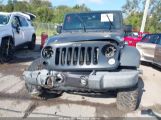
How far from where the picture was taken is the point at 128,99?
239 inches

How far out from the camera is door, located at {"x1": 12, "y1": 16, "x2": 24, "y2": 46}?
11.7 metres

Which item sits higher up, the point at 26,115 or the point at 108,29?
the point at 108,29

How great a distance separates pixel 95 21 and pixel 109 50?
2.23m

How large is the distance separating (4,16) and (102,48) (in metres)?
6.90

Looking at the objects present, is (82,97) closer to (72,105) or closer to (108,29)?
(72,105)

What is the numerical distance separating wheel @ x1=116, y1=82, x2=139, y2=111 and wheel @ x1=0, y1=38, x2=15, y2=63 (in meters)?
5.73

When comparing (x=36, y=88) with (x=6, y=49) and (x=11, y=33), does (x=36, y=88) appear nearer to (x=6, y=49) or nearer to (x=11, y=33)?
(x=6, y=49)

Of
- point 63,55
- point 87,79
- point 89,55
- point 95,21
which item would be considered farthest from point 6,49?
point 87,79

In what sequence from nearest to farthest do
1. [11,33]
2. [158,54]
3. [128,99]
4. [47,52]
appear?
1. [47,52]
2. [128,99]
3. [158,54]
4. [11,33]

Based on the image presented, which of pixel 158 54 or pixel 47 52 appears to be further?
pixel 158 54

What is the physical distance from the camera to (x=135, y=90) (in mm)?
6070

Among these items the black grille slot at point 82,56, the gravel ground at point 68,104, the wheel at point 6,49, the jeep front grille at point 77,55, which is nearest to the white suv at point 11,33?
the wheel at point 6,49

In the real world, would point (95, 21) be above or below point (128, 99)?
above

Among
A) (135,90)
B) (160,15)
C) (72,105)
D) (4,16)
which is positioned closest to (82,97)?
(72,105)
